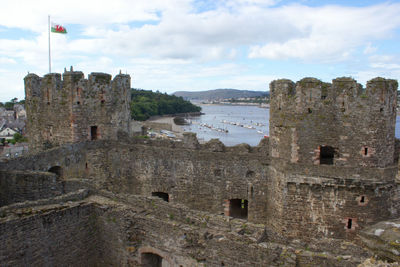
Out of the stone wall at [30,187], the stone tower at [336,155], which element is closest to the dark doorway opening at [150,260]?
the stone wall at [30,187]

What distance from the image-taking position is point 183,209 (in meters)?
8.64

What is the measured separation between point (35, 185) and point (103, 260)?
3160mm

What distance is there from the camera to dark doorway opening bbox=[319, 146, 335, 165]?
12284mm

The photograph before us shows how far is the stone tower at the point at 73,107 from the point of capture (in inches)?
567

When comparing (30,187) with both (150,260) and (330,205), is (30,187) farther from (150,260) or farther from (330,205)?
(330,205)

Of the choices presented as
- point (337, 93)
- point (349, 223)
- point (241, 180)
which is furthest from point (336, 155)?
point (241, 180)

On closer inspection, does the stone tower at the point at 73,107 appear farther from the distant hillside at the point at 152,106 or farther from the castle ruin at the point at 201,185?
the distant hillside at the point at 152,106

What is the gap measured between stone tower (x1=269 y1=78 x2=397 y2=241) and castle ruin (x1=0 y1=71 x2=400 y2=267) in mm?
33

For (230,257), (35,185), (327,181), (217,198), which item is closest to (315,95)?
(327,181)

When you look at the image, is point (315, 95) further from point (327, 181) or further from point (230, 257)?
point (230, 257)

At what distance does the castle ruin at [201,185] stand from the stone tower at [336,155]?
0.03m

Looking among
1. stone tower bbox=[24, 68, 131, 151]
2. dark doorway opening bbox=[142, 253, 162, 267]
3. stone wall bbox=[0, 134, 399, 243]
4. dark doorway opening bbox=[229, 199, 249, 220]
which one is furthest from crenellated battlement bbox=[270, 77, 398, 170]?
stone tower bbox=[24, 68, 131, 151]

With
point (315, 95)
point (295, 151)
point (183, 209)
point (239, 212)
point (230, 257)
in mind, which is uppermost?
point (315, 95)

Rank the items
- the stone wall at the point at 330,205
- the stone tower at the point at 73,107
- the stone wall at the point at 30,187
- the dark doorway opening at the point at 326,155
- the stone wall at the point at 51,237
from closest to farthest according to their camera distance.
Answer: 1. the stone wall at the point at 51,237
2. the stone wall at the point at 30,187
3. the stone wall at the point at 330,205
4. the dark doorway opening at the point at 326,155
5. the stone tower at the point at 73,107
